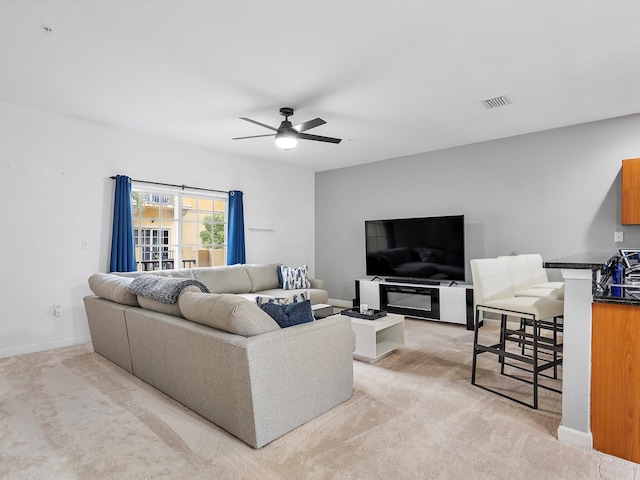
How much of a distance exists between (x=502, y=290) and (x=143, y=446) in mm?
2910

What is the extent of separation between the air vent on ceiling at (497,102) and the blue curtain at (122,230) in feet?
14.3

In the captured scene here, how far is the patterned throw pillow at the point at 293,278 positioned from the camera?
18.5 ft

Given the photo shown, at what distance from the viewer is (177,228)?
5.29 m

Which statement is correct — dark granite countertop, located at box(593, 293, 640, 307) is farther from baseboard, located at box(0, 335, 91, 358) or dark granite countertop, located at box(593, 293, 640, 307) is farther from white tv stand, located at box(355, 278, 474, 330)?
baseboard, located at box(0, 335, 91, 358)

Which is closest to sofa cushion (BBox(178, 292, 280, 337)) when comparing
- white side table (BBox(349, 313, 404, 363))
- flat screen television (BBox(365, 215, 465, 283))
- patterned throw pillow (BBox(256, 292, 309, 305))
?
patterned throw pillow (BBox(256, 292, 309, 305))

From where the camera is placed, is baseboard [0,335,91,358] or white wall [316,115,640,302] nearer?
baseboard [0,335,91,358]

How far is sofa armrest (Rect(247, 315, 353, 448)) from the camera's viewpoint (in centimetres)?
200

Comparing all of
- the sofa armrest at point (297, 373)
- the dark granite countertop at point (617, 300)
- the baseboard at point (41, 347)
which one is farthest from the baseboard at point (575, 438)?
the baseboard at point (41, 347)

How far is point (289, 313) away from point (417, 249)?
371 centimetres

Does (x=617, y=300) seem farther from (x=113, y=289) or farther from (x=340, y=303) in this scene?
(x=340, y=303)

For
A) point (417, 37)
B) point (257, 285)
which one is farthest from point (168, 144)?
point (417, 37)

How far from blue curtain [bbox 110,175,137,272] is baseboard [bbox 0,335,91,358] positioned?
890 millimetres

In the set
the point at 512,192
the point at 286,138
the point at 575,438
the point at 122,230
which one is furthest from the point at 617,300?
the point at 122,230

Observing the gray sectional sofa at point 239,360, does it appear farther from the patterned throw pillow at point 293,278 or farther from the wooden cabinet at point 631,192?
the wooden cabinet at point 631,192
